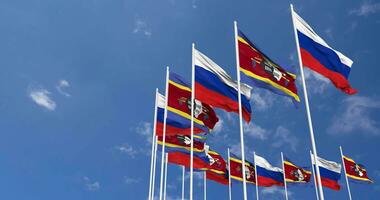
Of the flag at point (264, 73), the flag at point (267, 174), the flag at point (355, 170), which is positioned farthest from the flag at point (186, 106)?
the flag at point (355, 170)

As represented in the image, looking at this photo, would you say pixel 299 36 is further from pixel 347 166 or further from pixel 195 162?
pixel 347 166

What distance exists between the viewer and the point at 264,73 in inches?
653

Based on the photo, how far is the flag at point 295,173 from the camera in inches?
1391

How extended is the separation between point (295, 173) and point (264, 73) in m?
22.3

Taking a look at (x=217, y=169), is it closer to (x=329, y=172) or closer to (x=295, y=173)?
(x=295, y=173)

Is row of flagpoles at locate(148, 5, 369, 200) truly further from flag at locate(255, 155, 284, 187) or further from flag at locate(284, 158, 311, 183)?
flag at locate(284, 158, 311, 183)

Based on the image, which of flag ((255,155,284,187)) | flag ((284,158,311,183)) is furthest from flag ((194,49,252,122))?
flag ((284,158,311,183))

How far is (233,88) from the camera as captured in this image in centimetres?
1842

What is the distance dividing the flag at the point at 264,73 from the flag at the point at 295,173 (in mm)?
19827

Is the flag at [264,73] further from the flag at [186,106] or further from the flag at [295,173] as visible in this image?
the flag at [295,173]

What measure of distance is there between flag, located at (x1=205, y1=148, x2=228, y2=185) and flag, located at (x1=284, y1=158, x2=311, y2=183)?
5710mm

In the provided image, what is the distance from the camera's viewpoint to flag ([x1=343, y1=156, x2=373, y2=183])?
37.0 meters

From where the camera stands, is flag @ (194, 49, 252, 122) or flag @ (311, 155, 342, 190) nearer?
flag @ (194, 49, 252, 122)

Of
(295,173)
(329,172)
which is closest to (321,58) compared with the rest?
(329,172)
